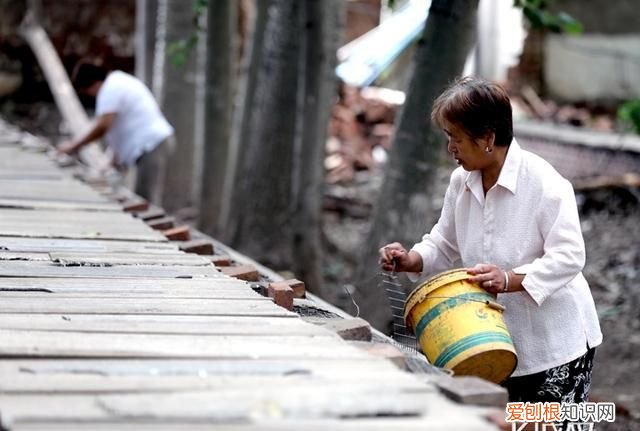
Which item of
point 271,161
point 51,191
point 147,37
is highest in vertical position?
point 147,37

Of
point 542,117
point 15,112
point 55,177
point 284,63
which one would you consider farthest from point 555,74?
point 55,177

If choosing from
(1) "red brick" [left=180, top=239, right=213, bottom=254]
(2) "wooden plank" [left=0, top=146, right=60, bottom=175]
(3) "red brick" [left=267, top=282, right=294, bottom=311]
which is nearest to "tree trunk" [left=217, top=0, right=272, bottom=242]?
(2) "wooden plank" [left=0, top=146, right=60, bottom=175]

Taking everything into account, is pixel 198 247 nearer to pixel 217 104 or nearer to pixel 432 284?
pixel 432 284

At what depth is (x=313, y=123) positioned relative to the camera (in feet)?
27.5

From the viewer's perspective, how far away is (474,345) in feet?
11.0

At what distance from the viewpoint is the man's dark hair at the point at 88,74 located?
956 centimetres

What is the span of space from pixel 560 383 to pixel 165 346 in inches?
52.3

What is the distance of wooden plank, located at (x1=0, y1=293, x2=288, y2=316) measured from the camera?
3604mm

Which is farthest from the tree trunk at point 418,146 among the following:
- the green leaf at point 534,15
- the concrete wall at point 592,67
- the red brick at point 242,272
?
the concrete wall at point 592,67

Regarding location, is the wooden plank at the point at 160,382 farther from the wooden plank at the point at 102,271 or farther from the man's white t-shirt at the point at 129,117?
the man's white t-shirt at the point at 129,117

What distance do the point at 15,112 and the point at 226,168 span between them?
840 cm

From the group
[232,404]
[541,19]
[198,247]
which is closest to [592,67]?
[541,19]

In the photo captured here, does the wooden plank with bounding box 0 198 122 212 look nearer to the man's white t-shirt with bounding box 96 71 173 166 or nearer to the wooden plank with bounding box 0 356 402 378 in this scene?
the man's white t-shirt with bounding box 96 71 173 166

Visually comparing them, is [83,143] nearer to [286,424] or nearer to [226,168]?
[226,168]
